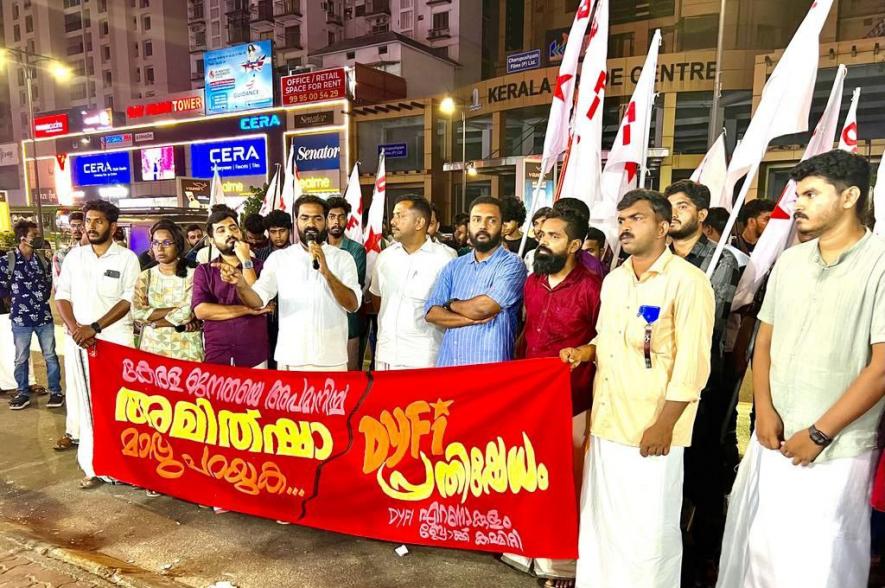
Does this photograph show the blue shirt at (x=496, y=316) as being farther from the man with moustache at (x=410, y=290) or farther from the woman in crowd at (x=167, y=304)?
the woman in crowd at (x=167, y=304)

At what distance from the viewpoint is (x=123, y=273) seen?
4613mm

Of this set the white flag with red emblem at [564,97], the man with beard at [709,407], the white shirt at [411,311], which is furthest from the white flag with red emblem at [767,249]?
the white shirt at [411,311]

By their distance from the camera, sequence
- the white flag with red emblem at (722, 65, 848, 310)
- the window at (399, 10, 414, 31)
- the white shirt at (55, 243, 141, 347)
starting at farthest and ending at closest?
the window at (399, 10, 414, 31)
the white shirt at (55, 243, 141, 347)
the white flag with red emblem at (722, 65, 848, 310)

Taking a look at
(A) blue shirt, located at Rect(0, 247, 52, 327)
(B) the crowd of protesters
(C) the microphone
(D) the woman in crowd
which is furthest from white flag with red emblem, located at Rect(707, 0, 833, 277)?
(A) blue shirt, located at Rect(0, 247, 52, 327)

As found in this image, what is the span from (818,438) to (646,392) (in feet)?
2.22

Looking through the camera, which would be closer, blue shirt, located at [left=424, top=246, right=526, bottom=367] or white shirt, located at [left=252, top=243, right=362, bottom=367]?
blue shirt, located at [left=424, top=246, right=526, bottom=367]

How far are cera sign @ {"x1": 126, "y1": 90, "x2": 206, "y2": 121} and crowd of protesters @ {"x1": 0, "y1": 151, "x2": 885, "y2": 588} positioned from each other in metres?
35.1

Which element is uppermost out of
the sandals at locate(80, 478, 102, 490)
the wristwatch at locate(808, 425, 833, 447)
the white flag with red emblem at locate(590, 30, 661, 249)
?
the white flag with red emblem at locate(590, 30, 661, 249)

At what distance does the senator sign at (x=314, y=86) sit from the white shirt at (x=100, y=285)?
85.1 feet

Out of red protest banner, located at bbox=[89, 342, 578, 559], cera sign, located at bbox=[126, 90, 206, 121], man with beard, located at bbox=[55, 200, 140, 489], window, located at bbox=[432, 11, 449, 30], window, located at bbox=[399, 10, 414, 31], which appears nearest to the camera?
red protest banner, located at bbox=[89, 342, 578, 559]

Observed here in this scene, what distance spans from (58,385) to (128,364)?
118 inches

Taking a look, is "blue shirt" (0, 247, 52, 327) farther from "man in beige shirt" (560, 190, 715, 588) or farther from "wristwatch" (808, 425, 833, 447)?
"wristwatch" (808, 425, 833, 447)

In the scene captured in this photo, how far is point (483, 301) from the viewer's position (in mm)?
3422

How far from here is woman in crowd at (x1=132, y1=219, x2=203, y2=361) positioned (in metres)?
4.29
